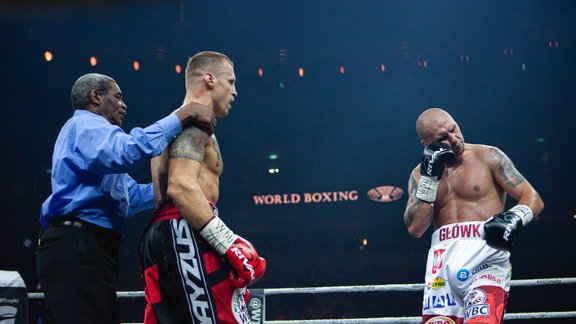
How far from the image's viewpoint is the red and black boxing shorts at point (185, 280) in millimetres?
1819

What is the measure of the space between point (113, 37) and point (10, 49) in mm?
1359

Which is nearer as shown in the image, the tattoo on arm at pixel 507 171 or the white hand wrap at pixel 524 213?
the white hand wrap at pixel 524 213

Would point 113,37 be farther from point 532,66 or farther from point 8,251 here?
point 532,66

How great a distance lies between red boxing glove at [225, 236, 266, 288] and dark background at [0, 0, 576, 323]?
22.6ft

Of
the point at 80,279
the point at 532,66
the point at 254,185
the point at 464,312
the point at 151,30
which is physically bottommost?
the point at 254,185

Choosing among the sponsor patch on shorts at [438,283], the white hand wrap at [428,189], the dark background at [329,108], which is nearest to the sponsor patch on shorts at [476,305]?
the sponsor patch on shorts at [438,283]

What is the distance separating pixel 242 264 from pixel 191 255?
17cm

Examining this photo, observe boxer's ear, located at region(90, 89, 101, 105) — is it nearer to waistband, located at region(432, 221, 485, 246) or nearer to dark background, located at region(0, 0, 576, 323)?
waistband, located at region(432, 221, 485, 246)

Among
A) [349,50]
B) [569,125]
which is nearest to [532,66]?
[569,125]

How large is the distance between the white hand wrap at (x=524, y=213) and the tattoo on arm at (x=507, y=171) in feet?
0.53

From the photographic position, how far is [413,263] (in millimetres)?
9336

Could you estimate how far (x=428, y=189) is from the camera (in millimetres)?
2783

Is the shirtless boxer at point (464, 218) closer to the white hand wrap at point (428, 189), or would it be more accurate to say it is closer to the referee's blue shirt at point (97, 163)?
the white hand wrap at point (428, 189)

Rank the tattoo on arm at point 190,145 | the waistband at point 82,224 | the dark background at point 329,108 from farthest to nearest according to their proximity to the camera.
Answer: the dark background at point 329,108 → the waistband at point 82,224 → the tattoo on arm at point 190,145
